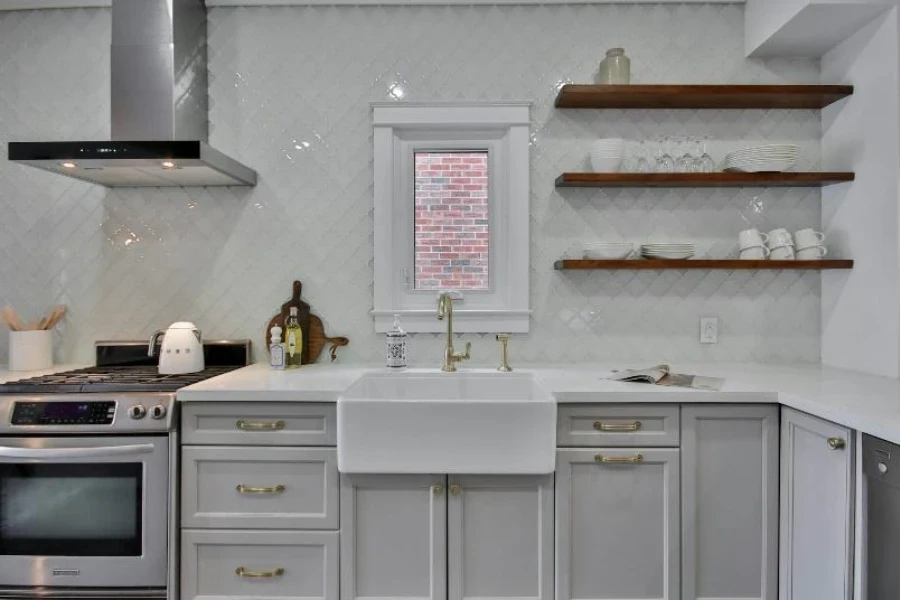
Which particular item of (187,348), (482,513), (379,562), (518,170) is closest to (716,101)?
(518,170)

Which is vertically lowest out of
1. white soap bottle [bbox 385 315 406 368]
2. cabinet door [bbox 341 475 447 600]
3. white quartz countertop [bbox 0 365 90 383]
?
cabinet door [bbox 341 475 447 600]

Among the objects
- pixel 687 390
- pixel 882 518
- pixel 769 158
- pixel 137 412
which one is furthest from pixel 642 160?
pixel 137 412

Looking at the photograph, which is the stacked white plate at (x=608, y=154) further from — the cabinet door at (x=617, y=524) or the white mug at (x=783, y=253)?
the cabinet door at (x=617, y=524)

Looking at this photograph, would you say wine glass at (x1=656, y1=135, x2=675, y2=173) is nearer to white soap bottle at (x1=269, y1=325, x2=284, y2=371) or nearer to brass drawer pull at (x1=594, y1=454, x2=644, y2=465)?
brass drawer pull at (x1=594, y1=454, x2=644, y2=465)

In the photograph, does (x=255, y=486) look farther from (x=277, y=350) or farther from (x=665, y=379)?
(x=665, y=379)

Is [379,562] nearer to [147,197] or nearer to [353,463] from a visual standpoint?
[353,463]

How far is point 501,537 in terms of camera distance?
1970 mm

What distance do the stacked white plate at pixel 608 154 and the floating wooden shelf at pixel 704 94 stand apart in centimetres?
19

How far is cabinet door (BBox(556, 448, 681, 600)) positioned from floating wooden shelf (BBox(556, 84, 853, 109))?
1.45m

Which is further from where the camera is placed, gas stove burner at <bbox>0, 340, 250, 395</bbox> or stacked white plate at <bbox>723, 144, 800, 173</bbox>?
stacked white plate at <bbox>723, 144, 800, 173</bbox>

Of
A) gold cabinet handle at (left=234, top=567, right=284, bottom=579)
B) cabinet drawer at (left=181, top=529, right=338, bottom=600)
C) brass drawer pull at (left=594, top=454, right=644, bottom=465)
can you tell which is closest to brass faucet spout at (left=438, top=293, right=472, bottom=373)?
brass drawer pull at (left=594, top=454, right=644, bottom=465)

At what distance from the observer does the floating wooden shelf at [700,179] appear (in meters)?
2.41

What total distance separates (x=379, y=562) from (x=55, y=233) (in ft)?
6.99

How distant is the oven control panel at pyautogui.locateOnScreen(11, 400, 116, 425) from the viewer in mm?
1978
